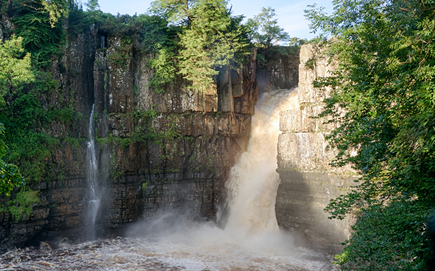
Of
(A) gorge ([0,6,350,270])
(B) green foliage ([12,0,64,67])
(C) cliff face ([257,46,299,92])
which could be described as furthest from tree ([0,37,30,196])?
(C) cliff face ([257,46,299,92])

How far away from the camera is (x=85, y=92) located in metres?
23.3

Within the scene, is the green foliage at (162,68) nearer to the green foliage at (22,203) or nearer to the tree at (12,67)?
the tree at (12,67)

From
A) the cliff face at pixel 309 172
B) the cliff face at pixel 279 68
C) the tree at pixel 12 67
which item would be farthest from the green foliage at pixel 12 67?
the cliff face at pixel 279 68

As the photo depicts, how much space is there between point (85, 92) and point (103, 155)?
15.9 feet

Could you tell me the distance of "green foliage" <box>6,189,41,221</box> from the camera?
1869 centimetres

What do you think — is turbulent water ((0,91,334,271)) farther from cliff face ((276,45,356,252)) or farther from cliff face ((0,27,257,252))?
Answer: cliff face ((276,45,356,252))

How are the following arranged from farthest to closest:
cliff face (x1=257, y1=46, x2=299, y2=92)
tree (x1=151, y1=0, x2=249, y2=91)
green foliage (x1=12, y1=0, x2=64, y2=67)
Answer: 1. cliff face (x1=257, y1=46, x2=299, y2=92)
2. tree (x1=151, y1=0, x2=249, y2=91)
3. green foliage (x1=12, y1=0, x2=64, y2=67)

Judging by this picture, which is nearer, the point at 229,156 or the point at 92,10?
the point at 92,10

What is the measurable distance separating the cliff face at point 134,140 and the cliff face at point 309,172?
213 inches

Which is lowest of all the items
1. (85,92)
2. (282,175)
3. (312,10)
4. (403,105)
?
(282,175)

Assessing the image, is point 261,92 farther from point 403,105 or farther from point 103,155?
point 403,105

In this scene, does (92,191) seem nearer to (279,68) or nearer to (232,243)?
(232,243)

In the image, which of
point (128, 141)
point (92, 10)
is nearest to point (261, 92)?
point (128, 141)

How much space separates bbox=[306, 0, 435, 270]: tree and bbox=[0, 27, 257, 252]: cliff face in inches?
599
